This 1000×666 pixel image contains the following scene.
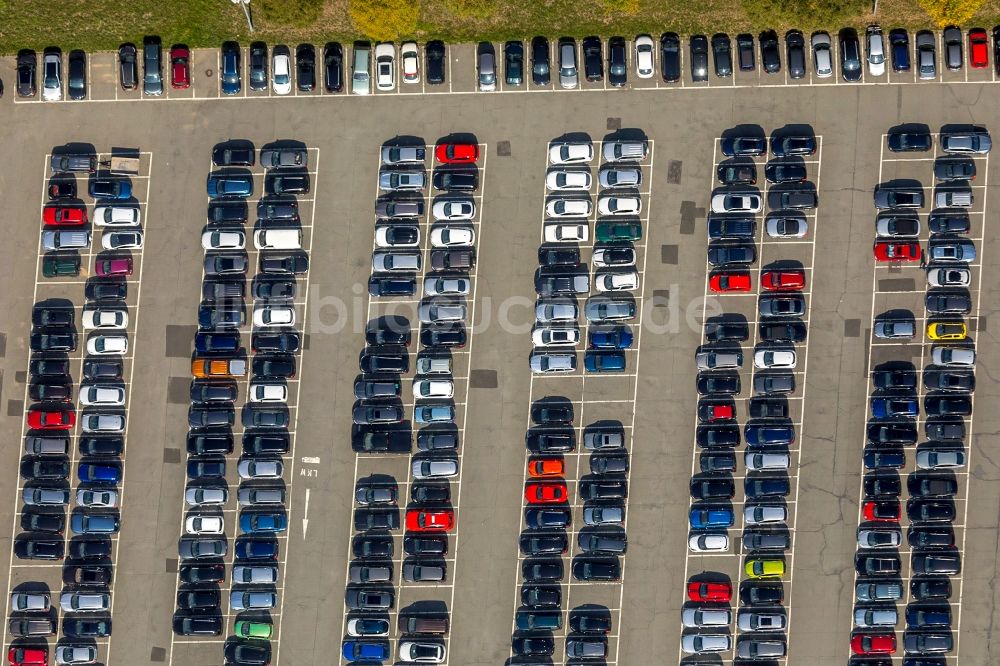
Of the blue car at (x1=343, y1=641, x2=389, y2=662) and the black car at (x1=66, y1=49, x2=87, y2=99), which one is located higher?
the black car at (x1=66, y1=49, x2=87, y2=99)

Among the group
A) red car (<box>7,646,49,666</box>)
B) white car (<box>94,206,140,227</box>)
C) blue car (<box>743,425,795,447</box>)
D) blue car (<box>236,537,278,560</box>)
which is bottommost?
red car (<box>7,646,49,666</box>)

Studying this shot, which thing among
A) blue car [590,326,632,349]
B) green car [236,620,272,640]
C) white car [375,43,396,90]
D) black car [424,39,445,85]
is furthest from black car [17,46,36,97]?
green car [236,620,272,640]

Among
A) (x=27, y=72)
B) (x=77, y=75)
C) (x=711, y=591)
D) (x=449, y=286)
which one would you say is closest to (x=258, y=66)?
(x=77, y=75)

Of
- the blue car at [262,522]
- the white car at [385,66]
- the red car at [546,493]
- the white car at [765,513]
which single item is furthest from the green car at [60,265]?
the white car at [765,513]

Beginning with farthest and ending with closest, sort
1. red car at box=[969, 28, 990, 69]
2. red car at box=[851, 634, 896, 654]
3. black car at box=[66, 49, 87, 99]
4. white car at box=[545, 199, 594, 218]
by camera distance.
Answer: black car at box=[66, 49, 87, 99]
red car at box=[969, 28, 990, 69]
white car at box=[545, 199, 594, 218]
red car at box=[851, 634, 896, 654]

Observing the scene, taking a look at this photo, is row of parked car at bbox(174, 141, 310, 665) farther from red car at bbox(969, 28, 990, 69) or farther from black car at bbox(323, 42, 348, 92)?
red car at bbox(969, 28, 990, 69)

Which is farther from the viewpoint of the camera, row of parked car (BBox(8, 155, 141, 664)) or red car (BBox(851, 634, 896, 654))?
row of parked car (BBox(8, 155, 141, 664))
